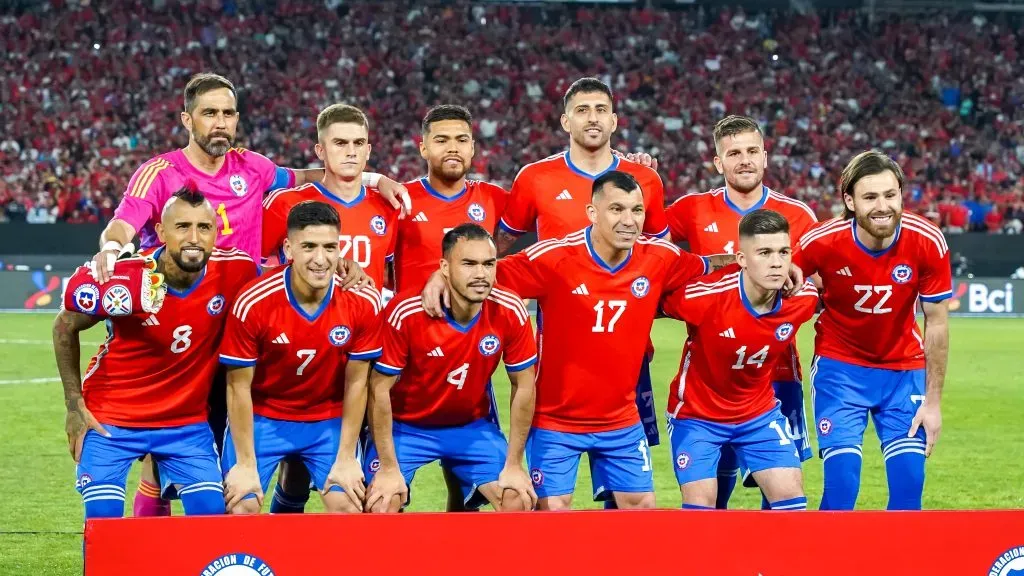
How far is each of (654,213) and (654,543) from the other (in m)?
2.42

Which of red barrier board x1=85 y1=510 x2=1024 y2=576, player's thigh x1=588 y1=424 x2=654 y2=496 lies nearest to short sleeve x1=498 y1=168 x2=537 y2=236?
player's thigh x1=588 y1=424 x2=654 y2=496

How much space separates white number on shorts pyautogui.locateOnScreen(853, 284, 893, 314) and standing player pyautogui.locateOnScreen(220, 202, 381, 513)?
243cm

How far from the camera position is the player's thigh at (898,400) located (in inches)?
256

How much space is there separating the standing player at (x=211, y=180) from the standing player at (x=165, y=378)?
1.57ft

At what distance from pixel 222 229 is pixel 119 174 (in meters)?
20.9

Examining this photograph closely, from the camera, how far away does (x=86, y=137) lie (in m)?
27.8

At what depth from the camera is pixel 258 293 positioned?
18.7 ft

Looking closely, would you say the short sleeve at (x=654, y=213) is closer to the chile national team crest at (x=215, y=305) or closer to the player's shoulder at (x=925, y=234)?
the player's shoulder at (x=925, y=234)

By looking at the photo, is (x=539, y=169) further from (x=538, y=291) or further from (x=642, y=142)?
(x=642, y=142)

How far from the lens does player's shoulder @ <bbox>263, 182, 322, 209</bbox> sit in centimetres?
647

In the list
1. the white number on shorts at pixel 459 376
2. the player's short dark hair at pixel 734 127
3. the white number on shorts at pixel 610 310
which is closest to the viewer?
the white number on shorts at pixel 459 376

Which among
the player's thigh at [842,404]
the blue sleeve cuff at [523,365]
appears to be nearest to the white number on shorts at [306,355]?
the blue sleeve cuff at [523,365]

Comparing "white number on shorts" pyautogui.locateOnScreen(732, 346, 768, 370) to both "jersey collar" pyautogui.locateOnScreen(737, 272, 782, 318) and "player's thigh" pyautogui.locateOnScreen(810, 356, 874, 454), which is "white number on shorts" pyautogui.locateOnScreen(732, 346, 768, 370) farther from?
"player's thigh" pyautogui.locateOnScreen(810, 356, 874, 454)

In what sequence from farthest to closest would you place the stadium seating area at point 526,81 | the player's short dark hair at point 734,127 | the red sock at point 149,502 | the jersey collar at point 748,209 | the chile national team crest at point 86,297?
the stadium seating area at point 526,81
the jersey collar at point 748,209
the player's short dark hair at point 734,127
the red sock at point 149,502
the chile national team crest at point 86,297
